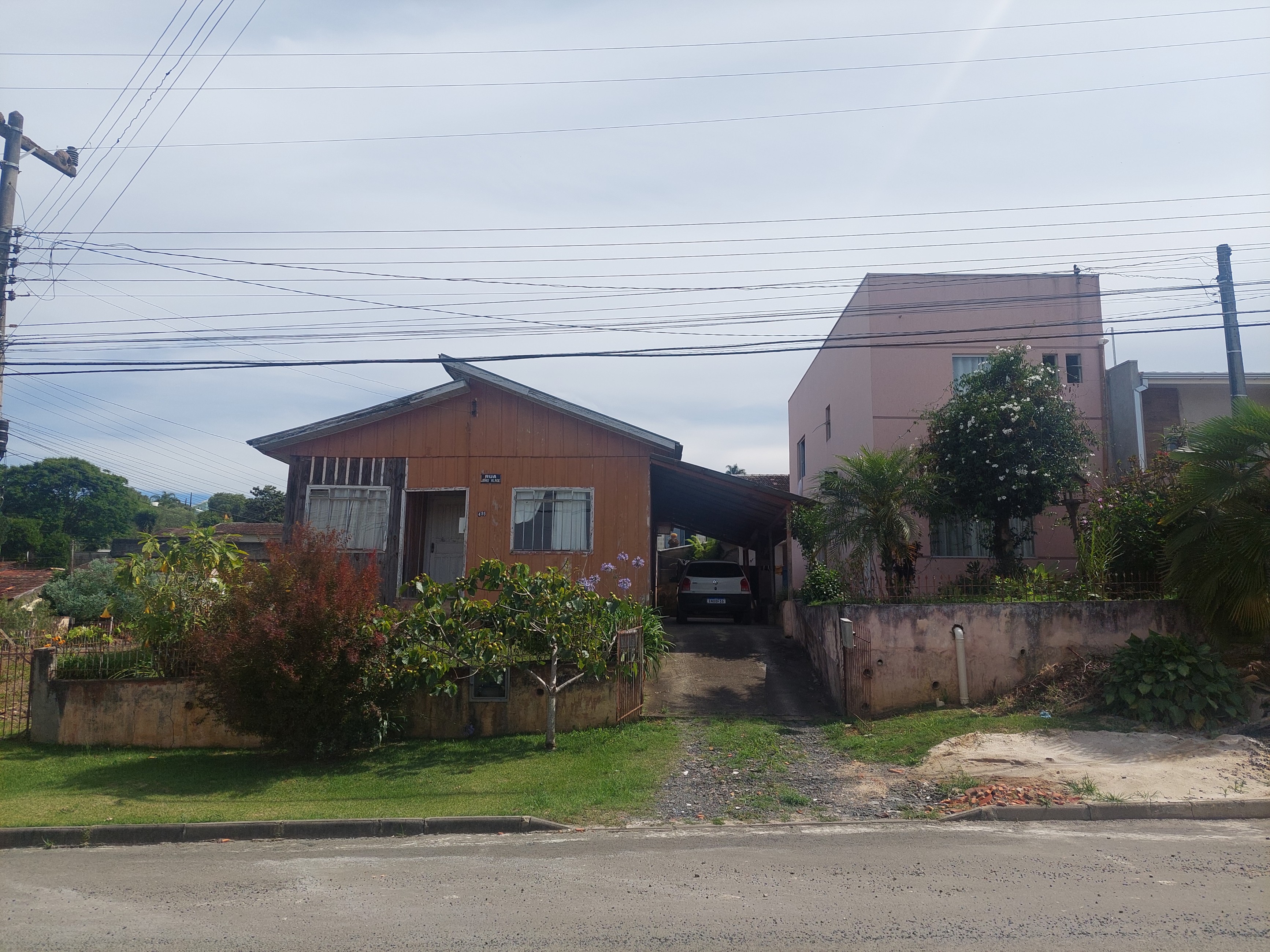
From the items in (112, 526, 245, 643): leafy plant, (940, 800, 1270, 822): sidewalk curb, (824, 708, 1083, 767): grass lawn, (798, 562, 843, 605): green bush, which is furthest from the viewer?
(798, 562, 843, 605): green bush

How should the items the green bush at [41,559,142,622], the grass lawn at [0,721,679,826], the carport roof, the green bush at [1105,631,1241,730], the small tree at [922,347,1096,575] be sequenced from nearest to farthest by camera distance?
the grass lawn at [0,721,679,826] → the green bush at [1105,631,1241,730] → the small tree at [922,347,1096,575] → the carport roof → the green bush at [41,559,142,622]

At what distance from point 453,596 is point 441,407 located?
6.00 meters

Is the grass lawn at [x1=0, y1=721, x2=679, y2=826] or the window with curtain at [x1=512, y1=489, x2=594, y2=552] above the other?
the window with curtain at [x1=512, y1=489, x2=594, y2=552]

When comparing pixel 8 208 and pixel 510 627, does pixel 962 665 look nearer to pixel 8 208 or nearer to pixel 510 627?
pixel 510 627

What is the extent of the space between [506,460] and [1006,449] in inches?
343

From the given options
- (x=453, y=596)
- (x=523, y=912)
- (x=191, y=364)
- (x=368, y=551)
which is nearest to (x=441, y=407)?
(x=368, y=551)

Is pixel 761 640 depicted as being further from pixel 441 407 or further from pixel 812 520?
pixel 441 407

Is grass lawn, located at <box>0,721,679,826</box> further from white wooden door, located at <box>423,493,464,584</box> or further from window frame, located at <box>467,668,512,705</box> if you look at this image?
white wooden door, located at <box>423,493,464,584</box>

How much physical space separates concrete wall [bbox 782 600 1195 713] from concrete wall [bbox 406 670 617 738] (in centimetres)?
347

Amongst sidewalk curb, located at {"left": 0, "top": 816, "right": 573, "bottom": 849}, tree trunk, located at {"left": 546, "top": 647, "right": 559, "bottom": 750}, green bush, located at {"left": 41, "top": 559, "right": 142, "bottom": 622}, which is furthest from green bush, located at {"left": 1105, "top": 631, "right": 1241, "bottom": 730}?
green bush, located at {"left": 41, "top": 559, "right": 142, "bottom": 622}

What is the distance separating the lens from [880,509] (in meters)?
13.7

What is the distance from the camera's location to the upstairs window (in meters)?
18.8

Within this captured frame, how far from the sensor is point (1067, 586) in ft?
41.3

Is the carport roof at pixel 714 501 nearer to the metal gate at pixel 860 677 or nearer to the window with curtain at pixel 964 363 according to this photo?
the metal gate at pixel 860 677
